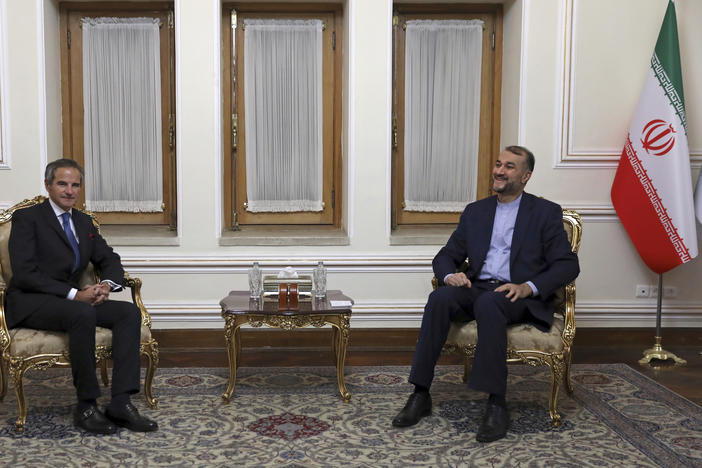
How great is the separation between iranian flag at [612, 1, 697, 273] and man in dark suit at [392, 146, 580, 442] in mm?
1263

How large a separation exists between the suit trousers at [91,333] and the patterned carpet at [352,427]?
0.23m

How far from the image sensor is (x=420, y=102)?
5.04m

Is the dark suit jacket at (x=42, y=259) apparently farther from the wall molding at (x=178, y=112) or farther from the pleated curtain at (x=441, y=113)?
the pleated curtain at (x=441, y=113)

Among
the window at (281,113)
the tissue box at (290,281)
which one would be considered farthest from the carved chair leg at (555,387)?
the window at (281,113)

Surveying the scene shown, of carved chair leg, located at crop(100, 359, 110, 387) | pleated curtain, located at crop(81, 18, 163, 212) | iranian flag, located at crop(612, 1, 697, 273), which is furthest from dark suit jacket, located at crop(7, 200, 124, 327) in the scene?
iranian flag, located at crop(612, 1, 697, 273)

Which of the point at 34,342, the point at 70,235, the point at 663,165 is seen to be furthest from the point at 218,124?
the point at 663,165

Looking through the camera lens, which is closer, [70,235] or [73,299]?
[73,299]

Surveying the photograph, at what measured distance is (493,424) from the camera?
307 cm

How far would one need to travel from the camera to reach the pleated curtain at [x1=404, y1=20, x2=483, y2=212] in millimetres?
5020

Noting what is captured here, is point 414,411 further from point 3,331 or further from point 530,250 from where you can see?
point 3,331

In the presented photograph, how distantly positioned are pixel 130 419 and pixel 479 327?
5.30ft

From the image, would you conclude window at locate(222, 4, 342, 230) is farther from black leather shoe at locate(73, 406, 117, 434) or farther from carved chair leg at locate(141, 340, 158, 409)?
black leather shoe at locate(73, 406, 117, 434)

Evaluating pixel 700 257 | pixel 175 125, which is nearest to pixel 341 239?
pixel 175 125

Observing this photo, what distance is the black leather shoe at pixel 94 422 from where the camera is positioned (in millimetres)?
3068
